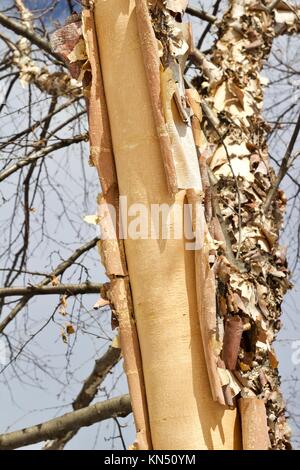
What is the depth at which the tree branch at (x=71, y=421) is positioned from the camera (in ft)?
9.88

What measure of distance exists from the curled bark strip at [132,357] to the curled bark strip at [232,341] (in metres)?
0.20

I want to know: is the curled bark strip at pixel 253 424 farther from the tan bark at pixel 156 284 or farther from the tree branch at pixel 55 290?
the tree branch at pixel 55 290

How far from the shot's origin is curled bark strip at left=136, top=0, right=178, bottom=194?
160 centimetres

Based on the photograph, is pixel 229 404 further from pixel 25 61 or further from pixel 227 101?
pixel 25 61

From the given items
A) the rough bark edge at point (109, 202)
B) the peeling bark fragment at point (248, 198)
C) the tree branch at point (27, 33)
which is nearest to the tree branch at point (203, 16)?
the peeling bark fragment at point (248, 198)

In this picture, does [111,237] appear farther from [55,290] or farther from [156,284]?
[55,290]

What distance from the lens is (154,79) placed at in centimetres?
165

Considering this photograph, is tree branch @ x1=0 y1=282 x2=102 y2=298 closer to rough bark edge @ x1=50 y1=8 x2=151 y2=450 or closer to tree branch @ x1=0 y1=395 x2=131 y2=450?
tree branch @ x1=0 y1=395 x2=131 y2=450

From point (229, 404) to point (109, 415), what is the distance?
61.5 inches

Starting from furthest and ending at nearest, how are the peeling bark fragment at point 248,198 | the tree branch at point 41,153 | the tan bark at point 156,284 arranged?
1. the tree branch at point 41,153
2. the peeling bark fragment at point 248,198
3. the tan bark at point 156,284

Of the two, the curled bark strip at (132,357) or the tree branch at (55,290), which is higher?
the tree branch at (55,290)

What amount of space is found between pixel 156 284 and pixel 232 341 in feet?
0.80

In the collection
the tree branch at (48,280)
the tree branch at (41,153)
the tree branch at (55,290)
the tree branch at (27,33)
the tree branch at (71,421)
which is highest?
the tree branch at (27,33)

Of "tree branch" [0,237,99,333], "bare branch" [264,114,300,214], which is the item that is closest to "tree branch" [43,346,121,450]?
"tree branch" [0,237,99,333]
